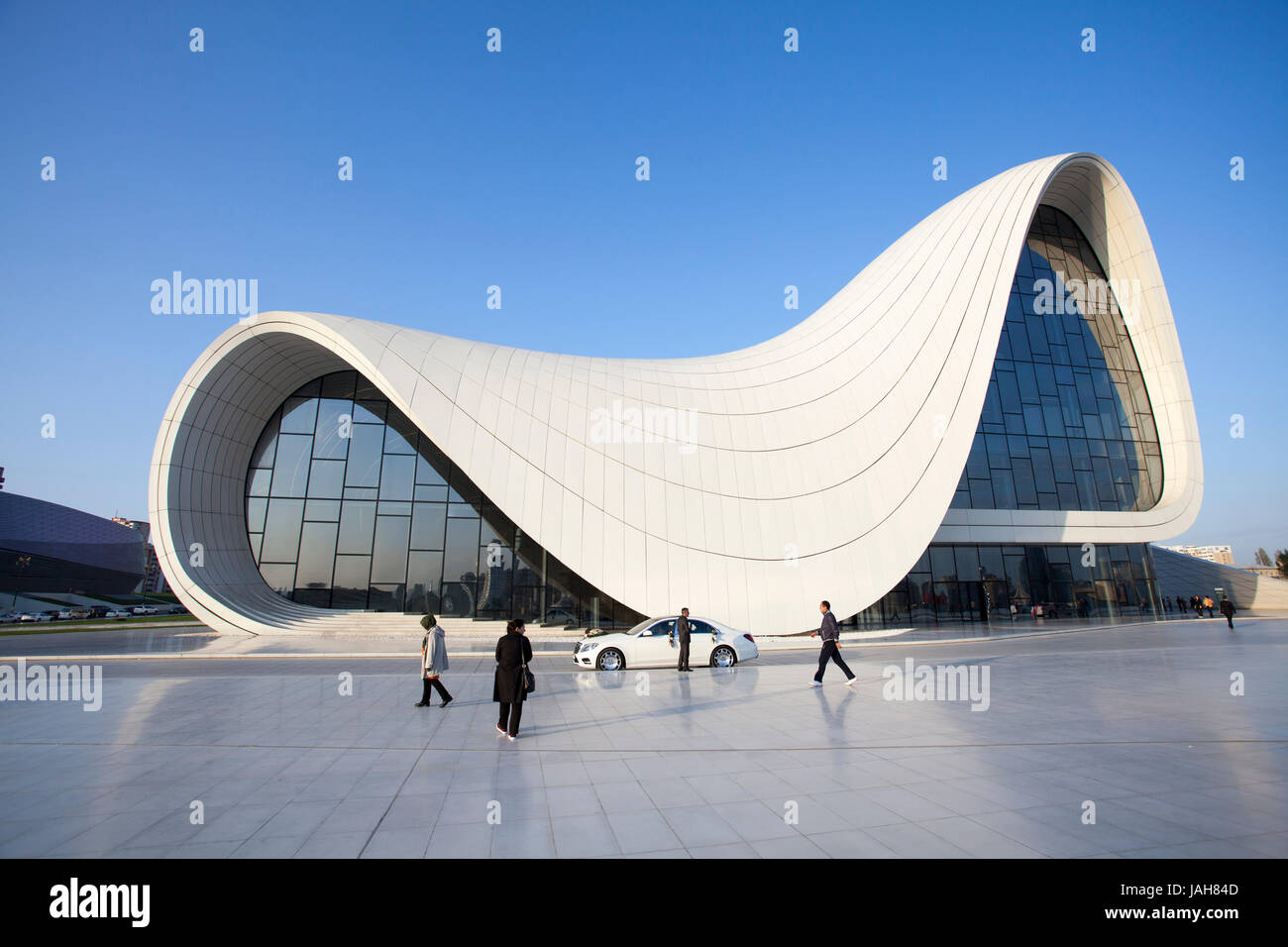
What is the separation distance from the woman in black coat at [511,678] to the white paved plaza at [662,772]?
262 mm

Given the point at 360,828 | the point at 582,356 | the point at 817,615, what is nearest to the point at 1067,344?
the point at 817,615

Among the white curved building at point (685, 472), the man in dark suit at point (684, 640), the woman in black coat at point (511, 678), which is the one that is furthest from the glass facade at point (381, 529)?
the woman in black coat at point (511, 678)

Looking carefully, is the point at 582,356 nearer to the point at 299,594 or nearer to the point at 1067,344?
the point at 299,594

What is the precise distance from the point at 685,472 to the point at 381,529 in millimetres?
11951

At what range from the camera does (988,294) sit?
2512cm

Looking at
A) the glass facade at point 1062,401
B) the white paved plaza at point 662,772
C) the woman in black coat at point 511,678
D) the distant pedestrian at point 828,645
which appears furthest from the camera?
the glass facade at point 1062,401

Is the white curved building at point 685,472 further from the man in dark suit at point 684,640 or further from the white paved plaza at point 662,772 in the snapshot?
the white paved plaza at point 662,772

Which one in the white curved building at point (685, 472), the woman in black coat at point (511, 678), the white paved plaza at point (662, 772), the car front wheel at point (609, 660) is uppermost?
the white curved building at point (685, 472)

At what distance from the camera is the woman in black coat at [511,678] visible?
8.02m

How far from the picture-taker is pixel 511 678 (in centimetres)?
816

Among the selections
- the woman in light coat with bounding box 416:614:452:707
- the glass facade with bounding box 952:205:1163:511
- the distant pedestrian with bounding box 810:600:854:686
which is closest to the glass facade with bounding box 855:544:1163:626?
the glass facade with bounding box 952:205:1163:511

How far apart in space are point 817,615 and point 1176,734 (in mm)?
13834

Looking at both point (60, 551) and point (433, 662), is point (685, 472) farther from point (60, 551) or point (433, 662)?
point (60, 551)

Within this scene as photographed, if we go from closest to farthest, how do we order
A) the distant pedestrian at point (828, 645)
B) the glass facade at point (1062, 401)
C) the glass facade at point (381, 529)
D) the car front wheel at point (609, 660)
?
the distant pedestrian at point (828, 645), the car front wheel at point (609, 660), the glass facade at point (381, 529), the glass facade at point (1062, 401)
